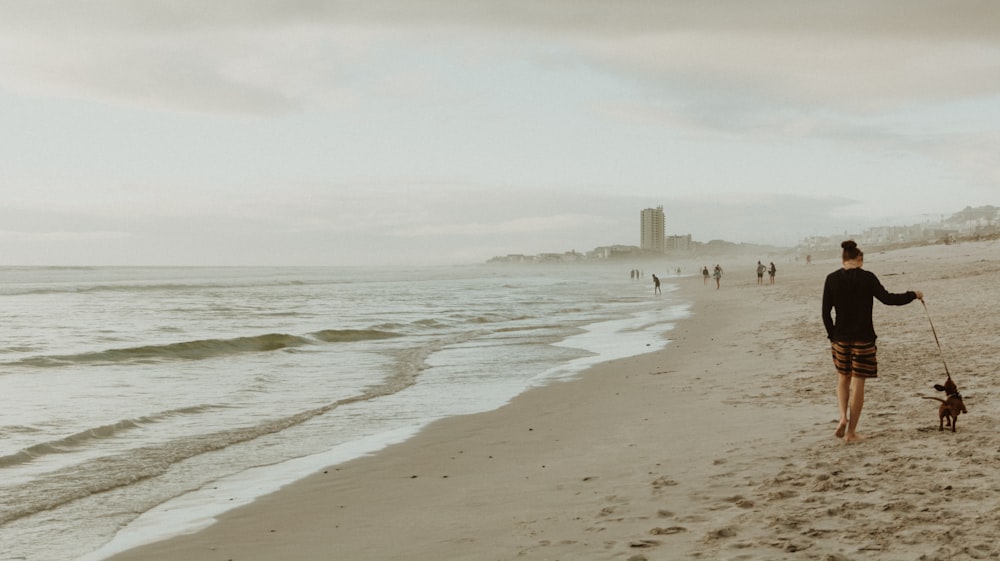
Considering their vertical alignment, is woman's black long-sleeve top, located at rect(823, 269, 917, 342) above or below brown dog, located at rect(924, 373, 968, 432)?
above

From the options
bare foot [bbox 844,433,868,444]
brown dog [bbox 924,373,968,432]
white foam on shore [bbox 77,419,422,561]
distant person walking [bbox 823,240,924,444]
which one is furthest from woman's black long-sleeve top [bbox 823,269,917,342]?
white foam on shore [bbox 77,419,422,561]

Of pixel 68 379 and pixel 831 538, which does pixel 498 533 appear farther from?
pixel 68 379

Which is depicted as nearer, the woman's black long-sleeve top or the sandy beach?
the sandy beach

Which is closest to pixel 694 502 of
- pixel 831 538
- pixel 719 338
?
pixel 831 538

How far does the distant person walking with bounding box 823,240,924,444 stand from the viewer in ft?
24.2

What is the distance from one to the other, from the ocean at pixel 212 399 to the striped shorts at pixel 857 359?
5534 mm

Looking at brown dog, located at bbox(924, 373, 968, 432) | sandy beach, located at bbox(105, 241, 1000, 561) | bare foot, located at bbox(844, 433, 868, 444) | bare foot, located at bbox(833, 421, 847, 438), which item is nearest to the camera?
sandy beach, located at bbox(105, 241, 1000, 561)

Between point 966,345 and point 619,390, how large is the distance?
6038mm

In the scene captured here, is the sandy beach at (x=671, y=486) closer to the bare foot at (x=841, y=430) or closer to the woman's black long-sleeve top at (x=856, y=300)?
the bare foot at (x=841, y=430)

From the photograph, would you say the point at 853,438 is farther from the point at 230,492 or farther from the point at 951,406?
the point at 230,492

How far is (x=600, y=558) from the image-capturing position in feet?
15.6

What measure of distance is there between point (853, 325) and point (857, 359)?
13.6 inches

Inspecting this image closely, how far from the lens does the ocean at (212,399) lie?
720cm

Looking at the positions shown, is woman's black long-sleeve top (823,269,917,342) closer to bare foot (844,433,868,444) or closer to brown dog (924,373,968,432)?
brown dog (924,373,968,432)
